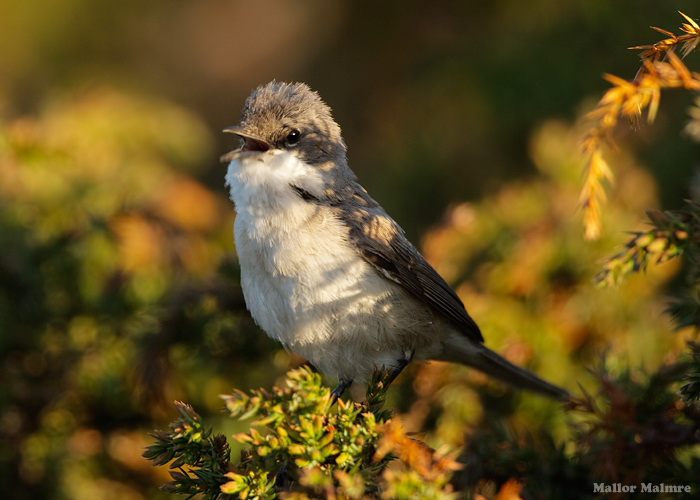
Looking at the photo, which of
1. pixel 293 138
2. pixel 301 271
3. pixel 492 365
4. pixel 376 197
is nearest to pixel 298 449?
pixel 301 271

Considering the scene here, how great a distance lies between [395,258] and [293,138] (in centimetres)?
80

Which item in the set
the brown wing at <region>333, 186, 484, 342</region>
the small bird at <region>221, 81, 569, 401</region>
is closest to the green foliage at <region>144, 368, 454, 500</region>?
the small bird at <region>221, 81, 569, 401</region>

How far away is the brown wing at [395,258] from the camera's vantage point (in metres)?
3.11

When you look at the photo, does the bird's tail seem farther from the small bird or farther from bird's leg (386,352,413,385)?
bird's leg (386,352,413,385)

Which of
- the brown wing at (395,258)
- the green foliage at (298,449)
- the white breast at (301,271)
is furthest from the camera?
the brown wing at (395,258)

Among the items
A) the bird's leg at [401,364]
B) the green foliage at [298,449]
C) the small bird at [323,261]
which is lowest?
the green foliage at [298,449]

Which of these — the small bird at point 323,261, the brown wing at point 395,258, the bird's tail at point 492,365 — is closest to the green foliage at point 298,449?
the small bird at point 323,261

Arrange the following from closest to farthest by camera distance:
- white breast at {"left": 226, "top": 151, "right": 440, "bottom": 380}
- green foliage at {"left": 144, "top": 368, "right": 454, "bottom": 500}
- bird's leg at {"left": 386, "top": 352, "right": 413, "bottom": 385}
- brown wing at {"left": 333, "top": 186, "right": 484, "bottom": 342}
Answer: green foliage at {"left": 144, "top": 368, "right": 454, "bottom": 500} < white breast at {"left": 226, "top": 151, "right": 440, "bottom": 380} < brown wing at {"left": 333, "top": 186, "right": 484, "bottom": 342} < bird's leg at {"left": 386, "top": 352, "right": 413, "bottom": 385}

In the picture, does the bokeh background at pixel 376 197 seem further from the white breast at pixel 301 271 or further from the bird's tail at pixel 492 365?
the white breast at pixel 301 271

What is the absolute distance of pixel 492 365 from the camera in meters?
3.48

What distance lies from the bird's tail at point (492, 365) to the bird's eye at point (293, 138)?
1.37m

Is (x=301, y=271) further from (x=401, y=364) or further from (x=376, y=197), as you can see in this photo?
(x=376, y=197)

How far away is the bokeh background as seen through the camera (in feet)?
10.8

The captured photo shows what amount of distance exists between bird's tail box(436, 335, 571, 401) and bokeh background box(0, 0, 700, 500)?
12cm
